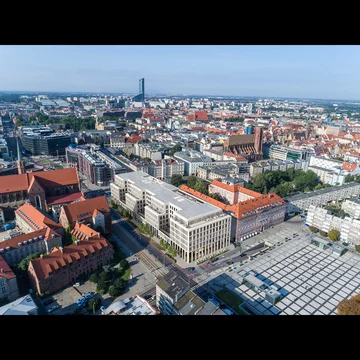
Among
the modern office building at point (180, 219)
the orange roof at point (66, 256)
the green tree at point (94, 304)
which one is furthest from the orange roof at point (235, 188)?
the green tree at point (94, 304)

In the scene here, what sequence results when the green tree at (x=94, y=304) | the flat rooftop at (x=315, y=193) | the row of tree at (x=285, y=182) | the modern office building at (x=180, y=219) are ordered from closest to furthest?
the green tree at (x=94, y=304) → the modern office building at (x=180, y=219) → the flat rooftop at (x=315, y=193) → the row of tree at (x=285, y=182)

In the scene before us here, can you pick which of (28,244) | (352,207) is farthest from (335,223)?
(28,244)

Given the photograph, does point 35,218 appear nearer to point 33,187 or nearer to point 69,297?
point 33,187

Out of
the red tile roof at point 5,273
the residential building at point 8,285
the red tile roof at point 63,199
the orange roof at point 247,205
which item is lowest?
the residential building at point 8,285

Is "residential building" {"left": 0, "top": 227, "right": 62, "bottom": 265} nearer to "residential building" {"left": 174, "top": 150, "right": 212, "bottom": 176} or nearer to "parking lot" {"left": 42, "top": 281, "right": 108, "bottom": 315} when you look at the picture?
"parking lot" {"left": 42, "top": 281, "right": 108, "bottom": 315}

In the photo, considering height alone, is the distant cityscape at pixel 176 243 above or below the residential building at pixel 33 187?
below

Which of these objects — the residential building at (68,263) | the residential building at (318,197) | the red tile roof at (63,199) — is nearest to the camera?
the residential building at (68,263)

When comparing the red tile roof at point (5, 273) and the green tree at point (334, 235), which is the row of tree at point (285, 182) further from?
the red tile roof at point (5, 273)
